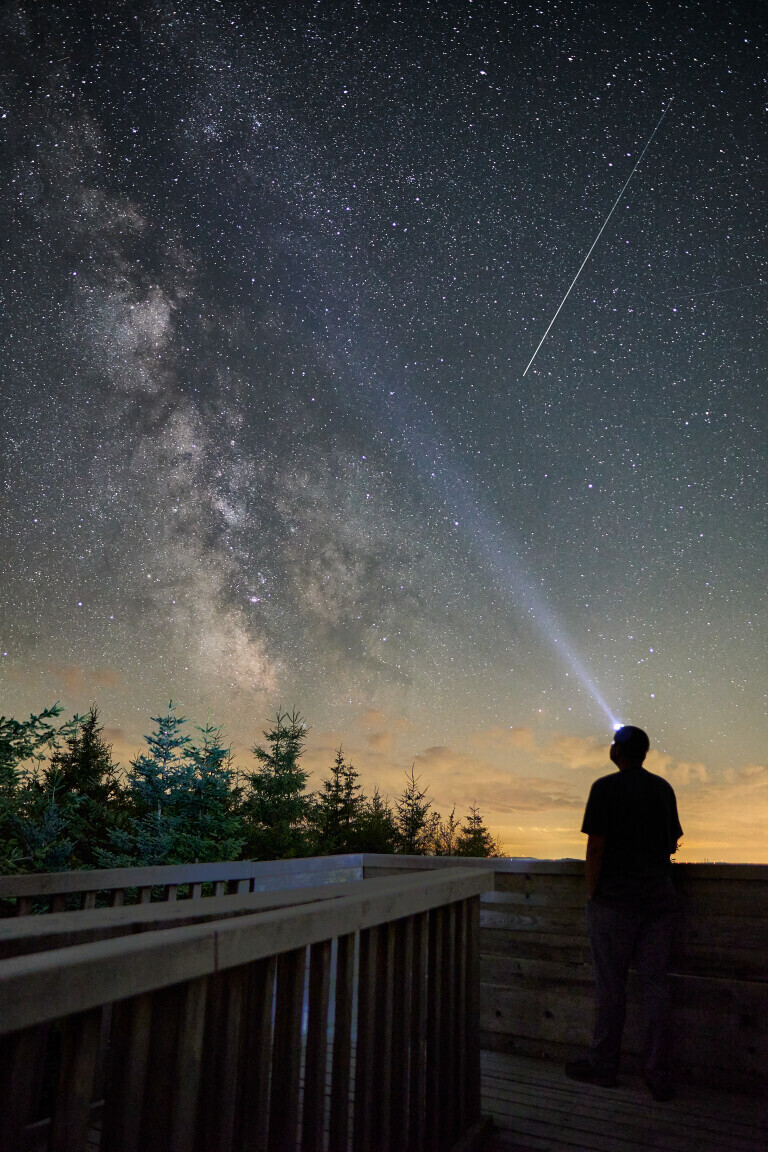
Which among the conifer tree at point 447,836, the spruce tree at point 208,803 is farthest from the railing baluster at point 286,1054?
the conifer tree at point 447,836

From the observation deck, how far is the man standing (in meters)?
0.16

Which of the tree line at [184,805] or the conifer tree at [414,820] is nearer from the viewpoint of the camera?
the tree line at [184,805]

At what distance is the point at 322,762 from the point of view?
1292 centimetres

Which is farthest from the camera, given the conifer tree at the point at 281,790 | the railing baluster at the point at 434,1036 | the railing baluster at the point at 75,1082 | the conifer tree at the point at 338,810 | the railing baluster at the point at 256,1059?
the conifer tree at the point at 338,810

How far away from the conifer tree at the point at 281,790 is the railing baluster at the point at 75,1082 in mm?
11052

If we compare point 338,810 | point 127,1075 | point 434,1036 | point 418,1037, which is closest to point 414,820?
point 338,810

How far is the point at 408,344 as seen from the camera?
697 cm

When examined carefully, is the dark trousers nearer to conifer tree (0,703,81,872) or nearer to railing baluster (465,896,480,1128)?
railing baluster (465,896,480,1128)

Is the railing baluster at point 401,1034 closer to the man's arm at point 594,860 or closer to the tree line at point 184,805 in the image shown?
the man's arm at point 594,860

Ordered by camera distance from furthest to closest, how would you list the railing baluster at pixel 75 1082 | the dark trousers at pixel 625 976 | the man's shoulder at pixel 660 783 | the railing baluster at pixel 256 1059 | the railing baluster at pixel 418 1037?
the man's shoulder at pixel 660 783
the dark trousers at pixel 625 976
the railing baluster at pixel 418 1037
the railing baluster at pixel 256 1059
the railing baluster at pixel 75 1082

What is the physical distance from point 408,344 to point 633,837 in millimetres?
5491

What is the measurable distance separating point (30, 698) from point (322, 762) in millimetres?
7617

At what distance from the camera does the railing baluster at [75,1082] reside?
2.73 ft

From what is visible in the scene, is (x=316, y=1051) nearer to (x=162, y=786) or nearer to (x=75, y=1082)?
(x=75, y=1082)
